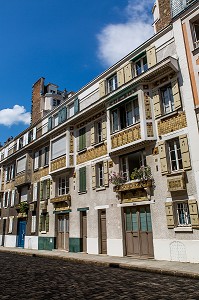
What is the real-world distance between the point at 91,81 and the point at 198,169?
10899 millimetres

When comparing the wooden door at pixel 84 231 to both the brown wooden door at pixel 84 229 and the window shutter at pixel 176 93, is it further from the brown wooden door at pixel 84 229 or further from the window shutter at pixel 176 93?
the window shutter at pixel 176 93

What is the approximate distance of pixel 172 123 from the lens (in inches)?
520

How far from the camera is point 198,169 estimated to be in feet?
38.1

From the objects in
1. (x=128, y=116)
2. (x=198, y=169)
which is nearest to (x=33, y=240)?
(x=128, y=116)

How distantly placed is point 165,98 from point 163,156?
10.7ft

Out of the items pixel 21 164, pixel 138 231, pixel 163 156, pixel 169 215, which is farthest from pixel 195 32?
pixel 21 164

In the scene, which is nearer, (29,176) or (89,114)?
(89,114)

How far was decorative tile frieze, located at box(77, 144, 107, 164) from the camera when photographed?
17.0 meters

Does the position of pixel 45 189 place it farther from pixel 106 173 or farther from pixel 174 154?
pixel 174 154

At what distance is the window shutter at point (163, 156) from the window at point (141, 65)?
16.6 feet

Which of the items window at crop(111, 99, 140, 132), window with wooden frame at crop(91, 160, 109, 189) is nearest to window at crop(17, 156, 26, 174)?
window with wooden frame at crop(91, 160, 109, 189)

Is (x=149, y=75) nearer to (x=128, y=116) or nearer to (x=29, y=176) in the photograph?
(x=128, y=116)

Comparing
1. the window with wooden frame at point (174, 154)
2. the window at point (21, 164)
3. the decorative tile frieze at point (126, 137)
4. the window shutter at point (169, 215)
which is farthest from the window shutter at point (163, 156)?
the window at point (21, 164)

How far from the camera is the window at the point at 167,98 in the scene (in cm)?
1367
